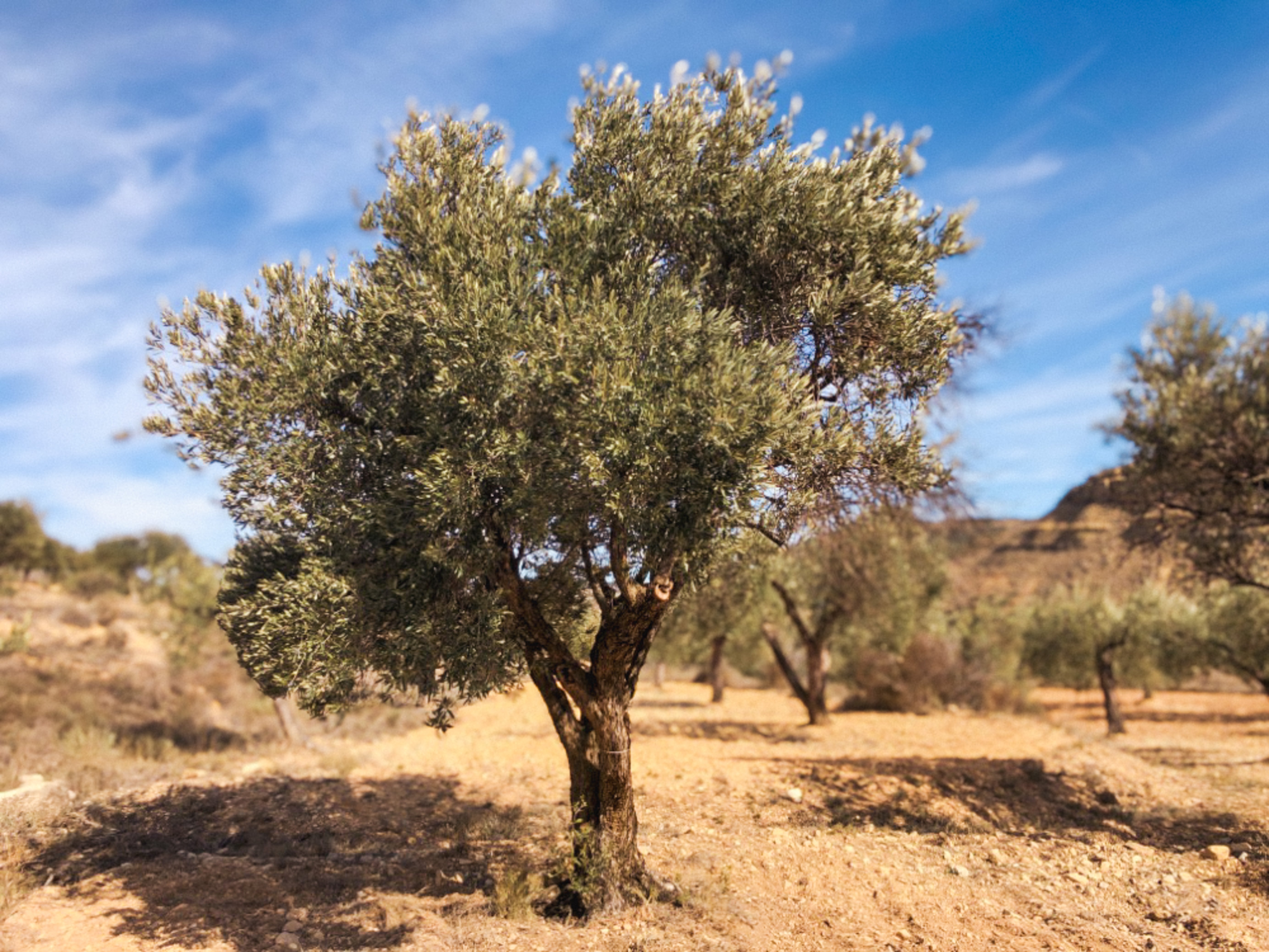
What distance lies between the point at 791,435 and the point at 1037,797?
38.4ft

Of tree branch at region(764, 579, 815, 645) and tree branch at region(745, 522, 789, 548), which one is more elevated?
tree branch at region(745, 522, 789, 548)

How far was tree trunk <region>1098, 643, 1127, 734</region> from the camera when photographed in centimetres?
2927

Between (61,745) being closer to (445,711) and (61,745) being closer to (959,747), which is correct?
(445,711)

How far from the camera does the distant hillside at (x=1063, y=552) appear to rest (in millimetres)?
19578

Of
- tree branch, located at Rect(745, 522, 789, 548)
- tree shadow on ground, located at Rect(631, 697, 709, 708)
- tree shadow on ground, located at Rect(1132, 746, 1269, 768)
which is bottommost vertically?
tree shadow on ground, located at Rect(1132, 746, 1269, 768)


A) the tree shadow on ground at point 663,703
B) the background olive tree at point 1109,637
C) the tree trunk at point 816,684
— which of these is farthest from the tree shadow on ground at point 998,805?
the background olive tree at point 1109,637

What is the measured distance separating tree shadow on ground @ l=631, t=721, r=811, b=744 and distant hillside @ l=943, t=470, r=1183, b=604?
25.0 feet

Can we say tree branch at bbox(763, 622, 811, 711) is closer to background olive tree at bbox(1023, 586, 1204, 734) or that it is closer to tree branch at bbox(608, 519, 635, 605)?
background olive tree at bbox(1023, 586, 1204, 734)

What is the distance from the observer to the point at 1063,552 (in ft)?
242

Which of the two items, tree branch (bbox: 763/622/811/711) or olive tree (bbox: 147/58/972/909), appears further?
tree branch (bbox: 763/622/811/711)

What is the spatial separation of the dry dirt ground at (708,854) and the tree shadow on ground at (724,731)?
153 centimetres

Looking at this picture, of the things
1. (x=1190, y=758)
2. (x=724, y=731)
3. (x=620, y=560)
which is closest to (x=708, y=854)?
(x=620, y=560)

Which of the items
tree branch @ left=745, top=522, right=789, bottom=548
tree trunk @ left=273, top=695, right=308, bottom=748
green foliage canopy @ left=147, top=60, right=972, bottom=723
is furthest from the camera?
tree trunk @ left=273, top=695, right=308, bottom=748

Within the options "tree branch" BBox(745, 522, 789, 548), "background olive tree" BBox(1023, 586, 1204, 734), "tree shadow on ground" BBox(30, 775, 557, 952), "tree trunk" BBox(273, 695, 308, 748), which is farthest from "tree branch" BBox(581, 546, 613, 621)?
"background olive tree" BBox(1023, 586, 1204, 734)
